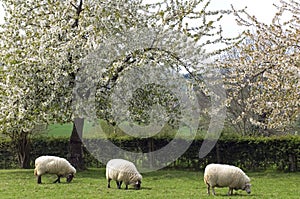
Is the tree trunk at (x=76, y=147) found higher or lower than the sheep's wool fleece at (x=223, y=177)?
higher

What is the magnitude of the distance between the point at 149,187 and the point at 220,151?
25.3ft

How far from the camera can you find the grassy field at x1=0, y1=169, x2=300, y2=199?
12.0 metres

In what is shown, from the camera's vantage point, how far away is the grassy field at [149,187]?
1196 centimetres

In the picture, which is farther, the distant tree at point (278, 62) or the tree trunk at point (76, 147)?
the tree trunk at point (76, 147)

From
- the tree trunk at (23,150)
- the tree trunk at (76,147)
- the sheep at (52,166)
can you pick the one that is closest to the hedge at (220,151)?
the tree trunk at (23,150)

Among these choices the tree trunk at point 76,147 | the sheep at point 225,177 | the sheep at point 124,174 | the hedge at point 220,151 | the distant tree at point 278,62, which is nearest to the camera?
the distant tree at point 278,62

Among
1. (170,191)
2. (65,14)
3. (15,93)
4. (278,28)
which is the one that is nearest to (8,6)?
(65,14)

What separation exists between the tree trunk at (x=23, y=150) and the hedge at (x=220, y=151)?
0.92ft

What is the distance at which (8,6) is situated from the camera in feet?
61.6

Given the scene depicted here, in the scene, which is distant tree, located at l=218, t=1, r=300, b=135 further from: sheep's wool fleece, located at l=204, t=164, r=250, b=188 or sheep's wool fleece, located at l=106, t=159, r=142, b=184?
sheep's wool fleece, located at l=106, t=159, r=142, b=184

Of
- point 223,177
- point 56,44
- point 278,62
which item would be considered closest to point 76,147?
point 56,44

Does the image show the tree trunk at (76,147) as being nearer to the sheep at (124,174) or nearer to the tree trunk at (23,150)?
the tree trunk at (23,150)

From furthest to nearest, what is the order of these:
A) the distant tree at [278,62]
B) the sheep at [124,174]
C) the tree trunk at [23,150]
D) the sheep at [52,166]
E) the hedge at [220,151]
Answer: the tree trunk at [23,150], the hedge at [220,151], the sheep at [52,166], the sheep at [124,174], the distant tree at [278,62]

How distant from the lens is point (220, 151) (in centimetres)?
2106
